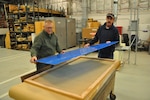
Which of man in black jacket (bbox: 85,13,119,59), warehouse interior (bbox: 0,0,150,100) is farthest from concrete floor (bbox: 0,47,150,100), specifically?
man in black jacket (bbox: 85,13,119,59)

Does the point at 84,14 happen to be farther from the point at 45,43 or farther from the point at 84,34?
the point at 45,43

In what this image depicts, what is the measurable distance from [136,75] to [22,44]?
6550 mm

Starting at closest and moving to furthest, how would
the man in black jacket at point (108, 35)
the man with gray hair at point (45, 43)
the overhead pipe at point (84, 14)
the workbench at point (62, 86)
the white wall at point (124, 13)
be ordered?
the workbench at point (62, 86)
the man with gray hair at point (45, 43)
the man in black jacket at point (108, 35)
the white wall at point (124, 13)
the overhead pipe at point (84, 14)

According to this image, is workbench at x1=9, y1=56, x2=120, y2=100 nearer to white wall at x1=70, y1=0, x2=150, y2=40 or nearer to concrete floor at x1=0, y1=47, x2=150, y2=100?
concrete floor at x1=0, y1=47, x2=150, y2=100

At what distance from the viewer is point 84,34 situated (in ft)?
24.5

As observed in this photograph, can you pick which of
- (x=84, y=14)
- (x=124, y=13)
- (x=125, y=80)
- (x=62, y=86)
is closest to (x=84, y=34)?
(x=84, y=14)

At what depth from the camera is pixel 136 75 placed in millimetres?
3906

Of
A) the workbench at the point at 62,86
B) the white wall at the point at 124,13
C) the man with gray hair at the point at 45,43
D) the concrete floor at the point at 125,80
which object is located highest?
the white wall at the point at 124,13

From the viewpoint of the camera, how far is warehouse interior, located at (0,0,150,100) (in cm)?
366

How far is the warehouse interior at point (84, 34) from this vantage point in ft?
12.0

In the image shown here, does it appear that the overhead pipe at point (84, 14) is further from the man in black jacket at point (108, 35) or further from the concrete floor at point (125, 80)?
the man in black jacket at point (108, 35)

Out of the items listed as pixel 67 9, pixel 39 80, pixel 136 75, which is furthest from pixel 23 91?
pixel 67 9

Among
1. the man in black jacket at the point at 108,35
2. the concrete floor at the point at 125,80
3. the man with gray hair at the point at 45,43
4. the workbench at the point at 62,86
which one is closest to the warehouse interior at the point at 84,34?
the concrete floor at the point at 125,80

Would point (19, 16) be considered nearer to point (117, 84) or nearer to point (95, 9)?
point (95, 9)
